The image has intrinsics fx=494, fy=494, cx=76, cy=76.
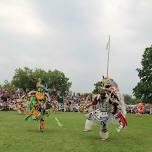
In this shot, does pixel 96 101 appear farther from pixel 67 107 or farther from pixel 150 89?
pixel 150 89

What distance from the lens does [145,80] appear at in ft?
255

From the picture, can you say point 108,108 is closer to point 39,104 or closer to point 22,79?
point 39,104

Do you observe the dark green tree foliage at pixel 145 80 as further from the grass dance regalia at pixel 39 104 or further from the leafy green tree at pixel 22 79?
the grass dance regalia at pixel 39 104

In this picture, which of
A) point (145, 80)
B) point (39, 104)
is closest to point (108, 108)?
point (39, 104)

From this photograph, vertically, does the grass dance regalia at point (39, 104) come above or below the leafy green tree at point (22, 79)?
below

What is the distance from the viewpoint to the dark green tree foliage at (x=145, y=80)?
248ft

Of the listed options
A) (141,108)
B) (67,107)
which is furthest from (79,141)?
(67,107)

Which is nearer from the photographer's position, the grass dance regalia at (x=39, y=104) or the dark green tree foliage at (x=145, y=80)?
the grass dance regalia at (x=39, y=104)

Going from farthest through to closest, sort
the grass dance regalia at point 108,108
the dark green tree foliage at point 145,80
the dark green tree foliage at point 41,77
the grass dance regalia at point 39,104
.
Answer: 1. the dark green tree foliage at point 41,77
2. the dark green tree foliage at point 145,80
3. the grass dance regalia at point 39,104
4. the grass dance regalia at point 108,108

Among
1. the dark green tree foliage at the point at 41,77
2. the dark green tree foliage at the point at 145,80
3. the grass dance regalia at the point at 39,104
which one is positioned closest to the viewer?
the grass dance regalia at the point at 39,104

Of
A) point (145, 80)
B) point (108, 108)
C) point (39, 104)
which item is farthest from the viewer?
point (145, 80)

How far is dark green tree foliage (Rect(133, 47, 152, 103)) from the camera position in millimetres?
75500

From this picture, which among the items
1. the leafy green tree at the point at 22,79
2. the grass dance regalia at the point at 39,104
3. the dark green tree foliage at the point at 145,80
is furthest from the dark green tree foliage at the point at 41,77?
the grass dance regalia at the point at 39,104

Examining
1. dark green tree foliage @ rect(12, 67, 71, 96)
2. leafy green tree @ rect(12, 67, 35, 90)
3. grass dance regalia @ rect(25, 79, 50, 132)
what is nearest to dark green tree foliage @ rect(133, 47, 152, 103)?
dark green tree foliage @ rect(12, 67, 71, 96)
